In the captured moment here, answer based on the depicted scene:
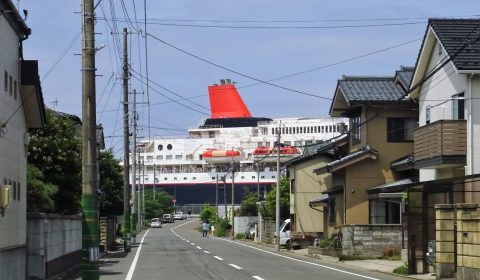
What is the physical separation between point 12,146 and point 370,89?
24.7 metres

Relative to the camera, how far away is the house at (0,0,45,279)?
17766mm

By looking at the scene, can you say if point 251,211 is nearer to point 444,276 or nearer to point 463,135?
point 463,135

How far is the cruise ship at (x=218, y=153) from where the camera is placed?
11888cm

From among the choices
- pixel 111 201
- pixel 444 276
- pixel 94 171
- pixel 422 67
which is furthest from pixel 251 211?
pixel 94 171

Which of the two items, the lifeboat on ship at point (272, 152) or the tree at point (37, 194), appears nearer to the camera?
the tree at point (37, 194)

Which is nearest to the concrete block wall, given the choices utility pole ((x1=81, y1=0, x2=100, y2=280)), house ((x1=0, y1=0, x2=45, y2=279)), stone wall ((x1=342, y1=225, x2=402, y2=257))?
utility pole ((x1=81, y1=0, x2=100, y2=280))

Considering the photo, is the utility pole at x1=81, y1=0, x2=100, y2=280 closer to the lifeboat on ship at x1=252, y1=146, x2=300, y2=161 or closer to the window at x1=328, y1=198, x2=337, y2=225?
the window at x1=328, y1=198, x2=337, y2=225

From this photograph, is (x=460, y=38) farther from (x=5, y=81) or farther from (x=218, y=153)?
(x=218, y=153)

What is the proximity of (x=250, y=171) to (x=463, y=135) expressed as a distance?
306 ft

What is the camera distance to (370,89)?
4047cm

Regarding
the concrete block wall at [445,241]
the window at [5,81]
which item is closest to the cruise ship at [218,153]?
the concrete block wall at [445,241]

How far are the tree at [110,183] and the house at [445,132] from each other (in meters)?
27.2

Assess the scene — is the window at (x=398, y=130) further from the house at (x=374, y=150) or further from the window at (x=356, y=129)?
the window at (x=356, y=129)

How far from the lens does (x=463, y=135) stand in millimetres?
27469
